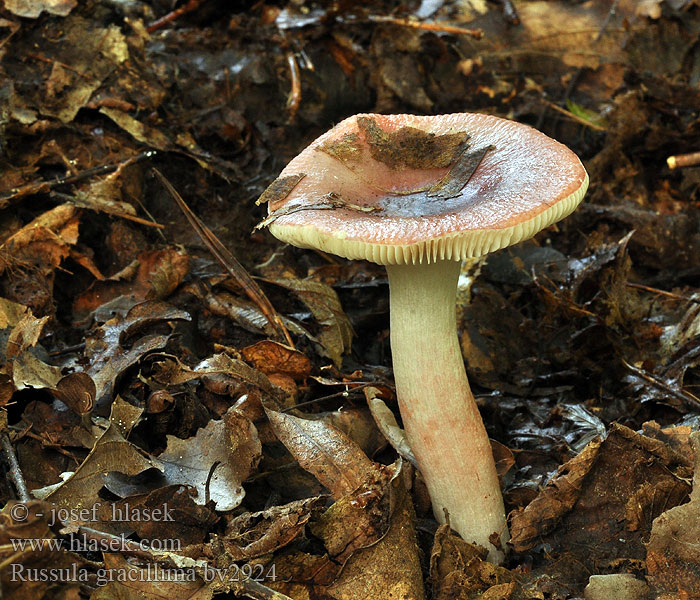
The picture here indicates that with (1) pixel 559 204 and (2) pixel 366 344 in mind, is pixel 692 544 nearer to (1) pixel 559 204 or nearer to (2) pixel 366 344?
(1) pixel 559 204

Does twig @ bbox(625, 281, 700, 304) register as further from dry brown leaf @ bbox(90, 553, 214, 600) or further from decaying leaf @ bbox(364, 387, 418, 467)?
dry brown leaf @ bbox(90, 553, 214, 600)

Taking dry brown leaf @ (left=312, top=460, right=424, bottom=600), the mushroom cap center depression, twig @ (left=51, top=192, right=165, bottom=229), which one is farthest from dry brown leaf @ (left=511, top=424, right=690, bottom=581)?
twig @ (left=51, top=192, right=165, bottom=229)

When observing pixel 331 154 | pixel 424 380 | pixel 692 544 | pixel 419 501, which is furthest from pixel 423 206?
pixel 692 544

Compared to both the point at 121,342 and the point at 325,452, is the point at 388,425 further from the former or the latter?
the point at 121,342

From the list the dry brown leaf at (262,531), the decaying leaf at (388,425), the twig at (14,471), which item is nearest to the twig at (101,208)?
the twig at (14,471)

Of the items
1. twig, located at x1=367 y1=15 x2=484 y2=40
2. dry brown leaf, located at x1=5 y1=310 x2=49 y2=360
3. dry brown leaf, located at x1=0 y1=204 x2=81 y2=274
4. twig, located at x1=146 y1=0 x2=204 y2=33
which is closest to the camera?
dry brown leaf, located at x1=5 y1=310 x2=49 y2=360

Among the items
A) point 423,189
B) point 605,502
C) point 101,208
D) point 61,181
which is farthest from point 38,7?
point 605,502

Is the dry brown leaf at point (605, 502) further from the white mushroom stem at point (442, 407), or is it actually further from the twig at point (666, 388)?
the twig at point (666, 388)

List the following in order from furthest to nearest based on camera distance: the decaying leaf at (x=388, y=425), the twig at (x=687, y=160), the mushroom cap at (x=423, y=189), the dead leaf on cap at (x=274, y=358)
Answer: the twig at (x=687, y=160) → the dead leaf on cap at (x=274, y=358) → the decaying leaf at (x=388, y=425) → the mushroom cap at (x=423, y=189)
